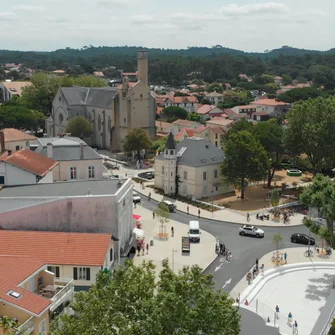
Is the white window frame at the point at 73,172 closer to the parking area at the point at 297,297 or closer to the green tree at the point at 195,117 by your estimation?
the parking area at the point at 297,297

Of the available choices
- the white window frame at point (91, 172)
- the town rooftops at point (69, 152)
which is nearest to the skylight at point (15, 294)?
the town rooftops at point (69, 152)

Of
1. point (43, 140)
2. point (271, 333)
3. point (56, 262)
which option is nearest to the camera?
point (271, 333)

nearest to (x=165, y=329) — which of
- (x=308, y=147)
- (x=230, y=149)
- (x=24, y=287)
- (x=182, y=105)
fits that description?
(x=24, y=287)

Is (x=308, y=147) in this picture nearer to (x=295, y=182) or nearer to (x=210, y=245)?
(x=295, y=182)

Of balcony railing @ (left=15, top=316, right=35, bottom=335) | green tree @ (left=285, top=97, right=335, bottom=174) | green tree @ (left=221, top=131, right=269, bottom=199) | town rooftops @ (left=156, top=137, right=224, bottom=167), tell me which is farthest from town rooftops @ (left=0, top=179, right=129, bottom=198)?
green tree @ (left=285, top=97, right=335, bottom=174)

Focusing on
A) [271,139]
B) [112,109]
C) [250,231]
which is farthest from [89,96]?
[250,231]

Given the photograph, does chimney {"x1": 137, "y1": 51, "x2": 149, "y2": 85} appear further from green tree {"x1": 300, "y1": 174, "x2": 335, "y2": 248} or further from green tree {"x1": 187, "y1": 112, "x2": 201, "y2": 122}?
green tree {"x1": 300, "y1": 174, "x2": 335, "y2": 248}

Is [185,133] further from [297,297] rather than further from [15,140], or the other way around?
[297,297]

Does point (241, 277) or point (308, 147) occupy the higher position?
point (308, 147)
